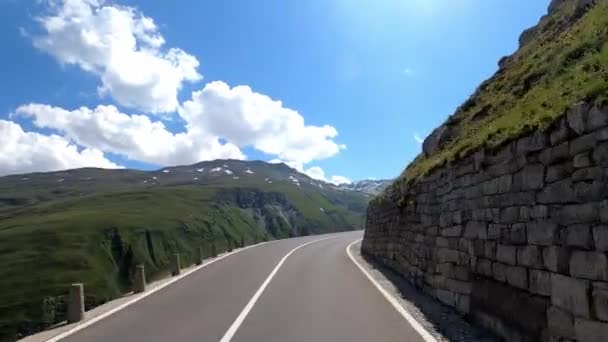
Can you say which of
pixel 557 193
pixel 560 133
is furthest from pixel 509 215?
pixel 560 133

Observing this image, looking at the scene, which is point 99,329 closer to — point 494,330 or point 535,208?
point 494,330

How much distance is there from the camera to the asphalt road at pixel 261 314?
31.0ft

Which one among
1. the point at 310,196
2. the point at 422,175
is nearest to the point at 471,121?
the point at 422,175

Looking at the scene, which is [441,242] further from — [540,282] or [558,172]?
[558,172]

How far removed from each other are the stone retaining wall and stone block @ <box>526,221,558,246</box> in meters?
0.01

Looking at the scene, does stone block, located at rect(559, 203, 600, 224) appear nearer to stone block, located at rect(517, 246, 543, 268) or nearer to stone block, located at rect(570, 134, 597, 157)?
stone block, located at rect(570, 134, 597, 157)

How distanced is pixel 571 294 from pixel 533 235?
1.26m

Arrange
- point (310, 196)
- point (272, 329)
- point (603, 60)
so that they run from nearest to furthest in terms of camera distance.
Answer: point (603, 60)
point (272, 329)
point (310, 196)

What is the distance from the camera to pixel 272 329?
9.93 m

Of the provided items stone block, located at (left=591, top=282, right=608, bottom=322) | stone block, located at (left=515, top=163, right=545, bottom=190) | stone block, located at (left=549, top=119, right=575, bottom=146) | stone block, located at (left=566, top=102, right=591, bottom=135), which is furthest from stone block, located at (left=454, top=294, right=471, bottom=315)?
stone block, located at (left=566, top=102, right=591, bottom=135)

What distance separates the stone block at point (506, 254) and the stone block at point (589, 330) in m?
1.97

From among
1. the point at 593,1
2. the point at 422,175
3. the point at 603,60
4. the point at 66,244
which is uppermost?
the point at 593,1

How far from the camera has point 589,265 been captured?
18.9 ft

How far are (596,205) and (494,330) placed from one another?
3531 mm
